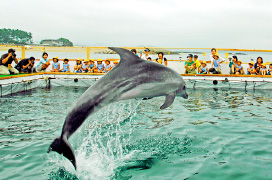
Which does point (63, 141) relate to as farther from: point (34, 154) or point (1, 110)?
point (1, 110)

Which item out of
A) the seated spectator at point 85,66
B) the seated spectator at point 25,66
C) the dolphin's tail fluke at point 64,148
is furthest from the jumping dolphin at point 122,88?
the seated spectator at point 85,66

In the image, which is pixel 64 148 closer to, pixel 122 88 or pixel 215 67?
pixel 122 88

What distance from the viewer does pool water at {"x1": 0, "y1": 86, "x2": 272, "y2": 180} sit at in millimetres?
4820

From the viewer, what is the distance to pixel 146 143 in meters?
6.16

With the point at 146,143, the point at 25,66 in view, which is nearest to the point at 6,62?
the point at 25,66

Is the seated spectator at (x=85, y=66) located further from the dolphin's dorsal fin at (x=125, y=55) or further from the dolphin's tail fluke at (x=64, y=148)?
the dolphin's tail fluke at (x=64, y=148)

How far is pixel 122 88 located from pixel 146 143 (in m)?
1.94

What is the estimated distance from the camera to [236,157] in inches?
214

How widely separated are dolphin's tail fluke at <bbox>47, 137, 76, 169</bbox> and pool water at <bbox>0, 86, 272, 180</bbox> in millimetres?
469

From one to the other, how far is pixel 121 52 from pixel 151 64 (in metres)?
0.58

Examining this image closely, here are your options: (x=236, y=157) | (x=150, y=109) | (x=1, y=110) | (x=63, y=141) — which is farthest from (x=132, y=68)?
(x=1, y=110)

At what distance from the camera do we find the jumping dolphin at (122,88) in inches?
163

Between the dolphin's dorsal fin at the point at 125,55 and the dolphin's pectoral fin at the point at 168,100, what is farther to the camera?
the dolphin's pectoral fin at the point at 168,100

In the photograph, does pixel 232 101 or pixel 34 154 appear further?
pixel 232 101
